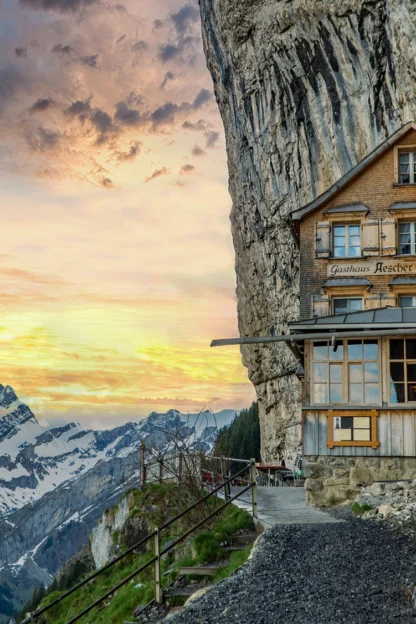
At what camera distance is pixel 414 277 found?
99.1 ft

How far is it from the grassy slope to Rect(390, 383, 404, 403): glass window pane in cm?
530

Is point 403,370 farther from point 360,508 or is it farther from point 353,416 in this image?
point 360,508

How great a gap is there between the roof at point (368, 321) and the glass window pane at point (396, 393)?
5.40ft

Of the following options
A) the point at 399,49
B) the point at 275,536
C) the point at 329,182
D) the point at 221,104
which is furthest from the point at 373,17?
the point at 275,536

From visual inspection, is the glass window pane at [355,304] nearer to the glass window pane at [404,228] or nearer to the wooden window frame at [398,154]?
the glass window pane at [404,228]

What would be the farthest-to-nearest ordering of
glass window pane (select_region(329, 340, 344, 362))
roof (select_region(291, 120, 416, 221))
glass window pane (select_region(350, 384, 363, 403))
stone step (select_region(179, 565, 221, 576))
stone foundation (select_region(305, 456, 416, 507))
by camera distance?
roof (select_region(291, 120, 416, 221))
glass window pane (select_region(329, 340, 344, 362))
glass window pane (select_region(350, 384, 363, 403))
stone foundation (select_region(305, 456, 416, 507))
stone step (select_region(179, 565, 221, 576))

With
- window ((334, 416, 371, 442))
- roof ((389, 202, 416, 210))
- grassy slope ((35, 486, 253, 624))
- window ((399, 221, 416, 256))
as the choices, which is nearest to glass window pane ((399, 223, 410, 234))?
window ((399, 221, 416, 256))

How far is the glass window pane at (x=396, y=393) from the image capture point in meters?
21.2

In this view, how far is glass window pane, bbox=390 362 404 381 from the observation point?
69.9 feet

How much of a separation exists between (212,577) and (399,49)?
Answer: 3564 centimetres

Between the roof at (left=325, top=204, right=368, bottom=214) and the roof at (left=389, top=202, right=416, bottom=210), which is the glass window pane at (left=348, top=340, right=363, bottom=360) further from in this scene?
the roof at (left=389, top=202, right=416, bottom=210)

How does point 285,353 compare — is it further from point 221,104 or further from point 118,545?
point 118,545

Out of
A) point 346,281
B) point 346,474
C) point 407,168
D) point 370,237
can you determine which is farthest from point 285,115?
point 346,474

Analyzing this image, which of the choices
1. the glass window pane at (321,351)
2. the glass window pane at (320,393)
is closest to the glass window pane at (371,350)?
the glass window pane at (321,351)
